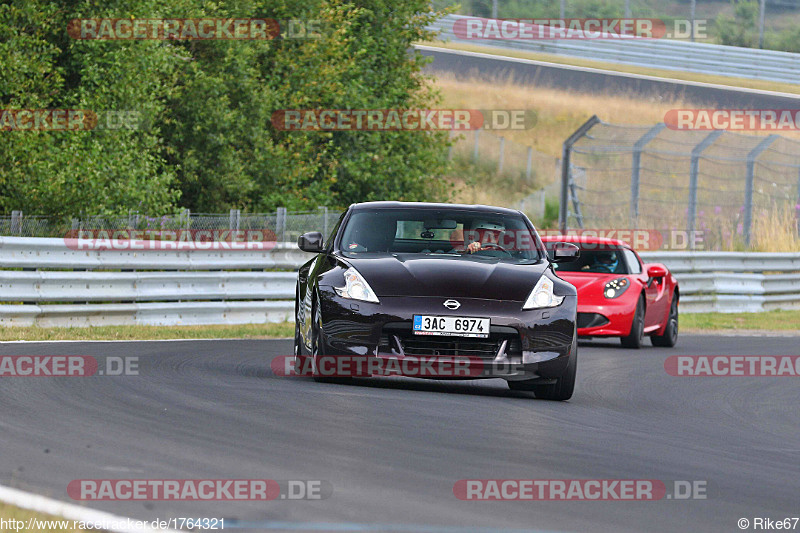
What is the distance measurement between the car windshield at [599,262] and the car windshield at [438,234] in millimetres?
5948

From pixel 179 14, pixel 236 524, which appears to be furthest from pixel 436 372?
pixel 179 14

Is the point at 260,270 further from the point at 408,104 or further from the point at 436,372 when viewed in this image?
the point at 408,104

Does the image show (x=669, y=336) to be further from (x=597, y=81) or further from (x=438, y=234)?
(x=597, y=81)

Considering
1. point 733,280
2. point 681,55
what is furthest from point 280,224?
point 681,55

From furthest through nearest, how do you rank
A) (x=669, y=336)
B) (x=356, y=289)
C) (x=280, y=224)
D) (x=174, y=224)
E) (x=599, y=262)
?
(x=174, y=224), (x=280, y=224), (x=669, y=336), (x=599, y=262), (x=356, y=289)

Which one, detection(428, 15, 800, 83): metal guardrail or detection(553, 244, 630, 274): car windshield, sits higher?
detection(428, 15, 800, 83): metal guardrail

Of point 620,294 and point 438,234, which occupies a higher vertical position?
point 438,234

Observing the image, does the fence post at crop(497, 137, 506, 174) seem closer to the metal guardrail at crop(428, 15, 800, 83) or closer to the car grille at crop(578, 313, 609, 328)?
the metal guardrail at crop(428, 15, 800, 83)

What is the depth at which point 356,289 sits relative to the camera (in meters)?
9.41

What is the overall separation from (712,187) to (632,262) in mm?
11125

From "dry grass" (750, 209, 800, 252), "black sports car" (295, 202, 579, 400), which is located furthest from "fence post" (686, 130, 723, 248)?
"black sports car" (295, 202, 579, 400)

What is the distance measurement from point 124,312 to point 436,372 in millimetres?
7067

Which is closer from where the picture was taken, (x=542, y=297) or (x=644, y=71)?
(x=542, y=297)

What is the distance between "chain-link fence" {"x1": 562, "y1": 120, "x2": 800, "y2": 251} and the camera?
2511 cm
